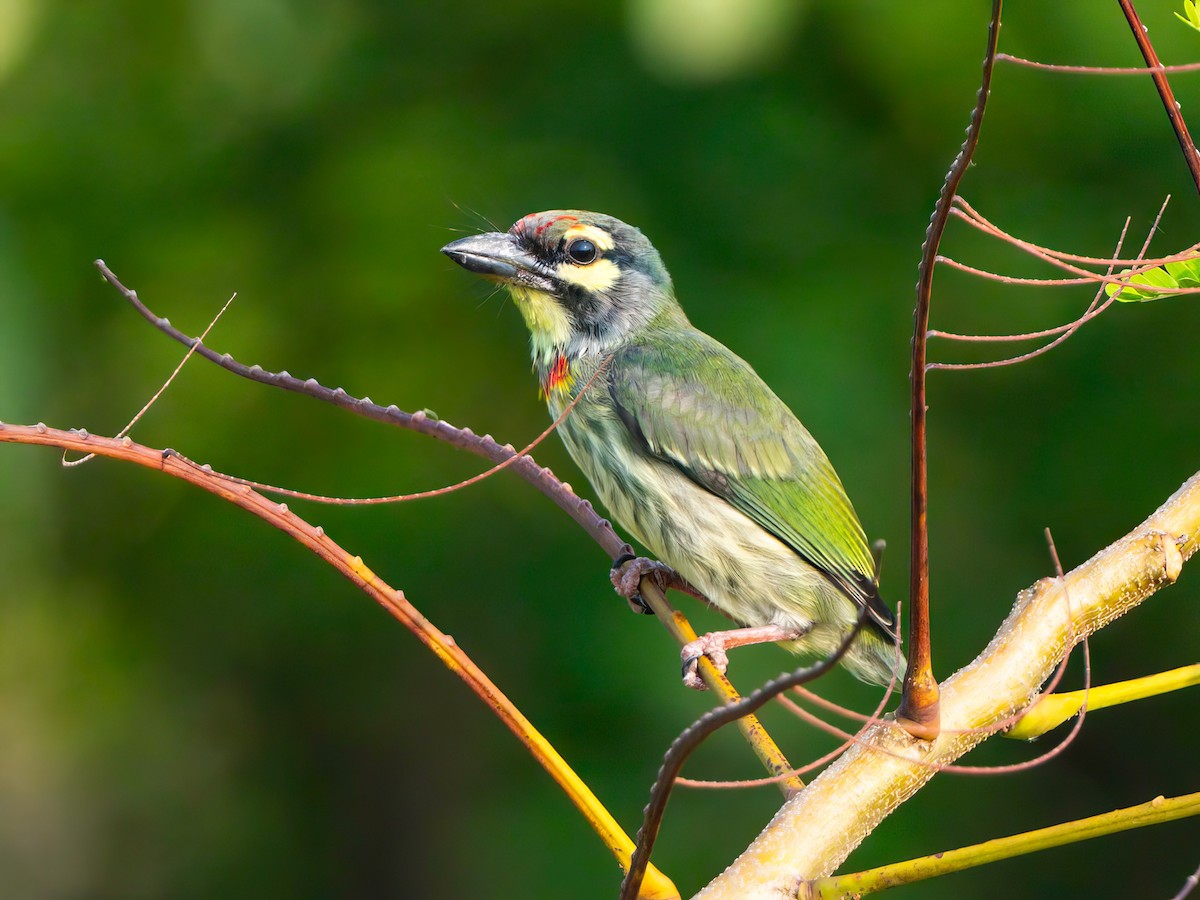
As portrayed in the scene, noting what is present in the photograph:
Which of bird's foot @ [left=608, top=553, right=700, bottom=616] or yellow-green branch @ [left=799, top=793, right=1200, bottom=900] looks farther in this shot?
bird's foot @ [left=608, top=553, right=700, bottom=616]

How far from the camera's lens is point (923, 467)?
1000 mm

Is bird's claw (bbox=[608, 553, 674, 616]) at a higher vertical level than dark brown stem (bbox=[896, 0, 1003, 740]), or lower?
higher

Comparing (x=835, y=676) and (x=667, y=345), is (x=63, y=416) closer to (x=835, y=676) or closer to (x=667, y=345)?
(x=667, y=345)

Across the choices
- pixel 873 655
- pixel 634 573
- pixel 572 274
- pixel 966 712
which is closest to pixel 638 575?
pixel 634 573

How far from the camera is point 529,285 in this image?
257 cm

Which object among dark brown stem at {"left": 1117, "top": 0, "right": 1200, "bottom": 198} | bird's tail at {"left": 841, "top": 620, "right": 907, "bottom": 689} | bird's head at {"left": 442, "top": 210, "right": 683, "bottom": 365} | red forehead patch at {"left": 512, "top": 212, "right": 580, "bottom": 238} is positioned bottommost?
bird's tail at {"left": 841, "top": 620, "right": 907, "bottom": 689}

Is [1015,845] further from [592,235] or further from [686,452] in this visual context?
[592,235]

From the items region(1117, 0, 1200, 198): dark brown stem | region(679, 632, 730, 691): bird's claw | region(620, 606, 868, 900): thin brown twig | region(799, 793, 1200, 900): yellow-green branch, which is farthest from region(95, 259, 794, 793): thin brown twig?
region(1117, 0, 1200, 198): dark brown stem

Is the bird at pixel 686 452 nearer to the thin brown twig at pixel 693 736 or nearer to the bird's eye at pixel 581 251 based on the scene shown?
the bird's eye at pixel 581 251

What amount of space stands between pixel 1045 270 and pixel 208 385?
2496 mm

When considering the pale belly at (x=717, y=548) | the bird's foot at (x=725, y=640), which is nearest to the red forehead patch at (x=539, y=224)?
the pale belly at (x=717, y=548)

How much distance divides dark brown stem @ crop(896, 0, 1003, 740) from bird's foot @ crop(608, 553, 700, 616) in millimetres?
1427

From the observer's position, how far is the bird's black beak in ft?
8.04

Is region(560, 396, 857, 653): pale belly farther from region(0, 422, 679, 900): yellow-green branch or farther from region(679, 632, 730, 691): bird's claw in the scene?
region(0, 422, 679, 900): yellow-green branch
